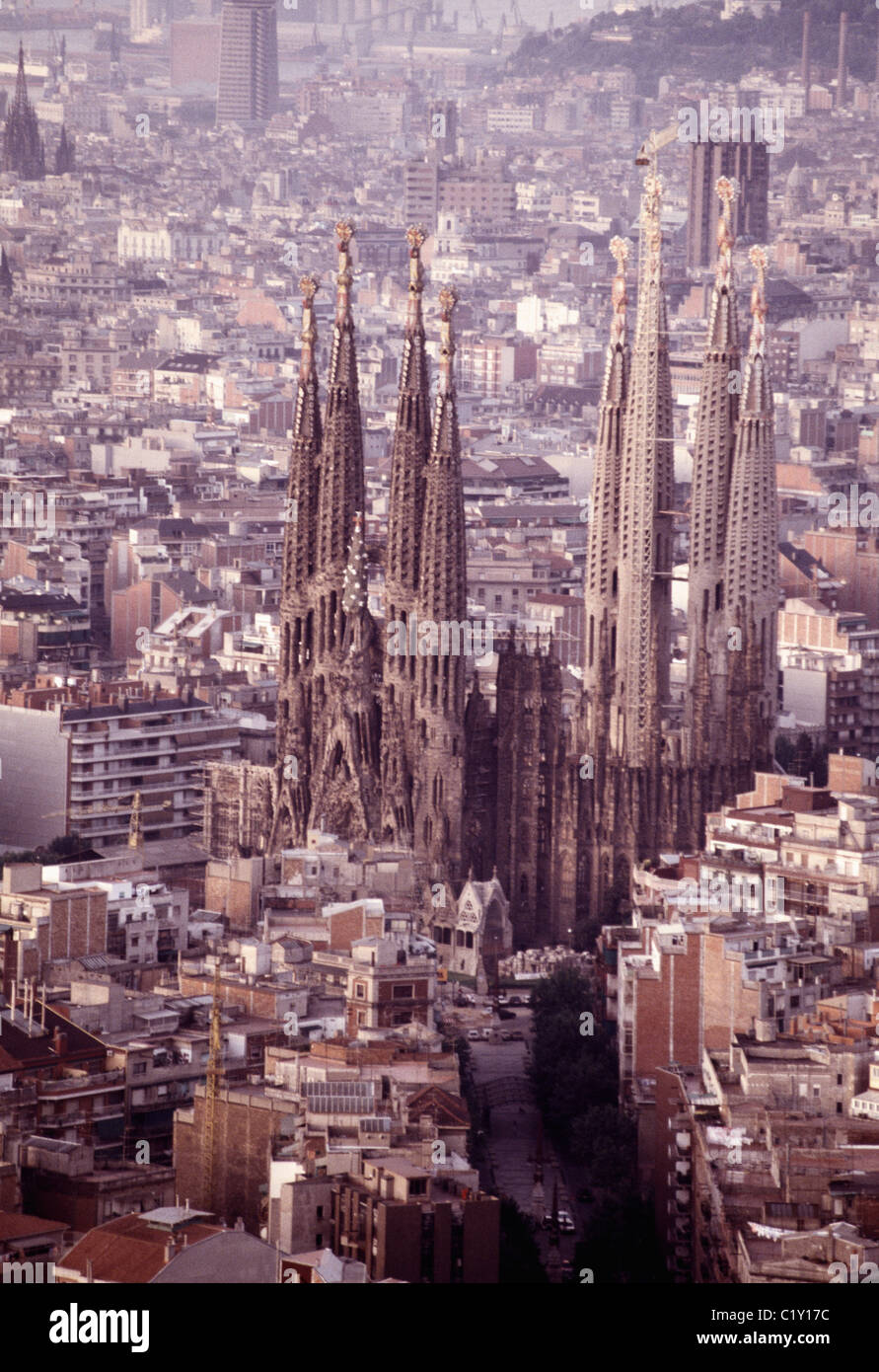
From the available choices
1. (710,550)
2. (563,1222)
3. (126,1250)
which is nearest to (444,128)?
(710,550)

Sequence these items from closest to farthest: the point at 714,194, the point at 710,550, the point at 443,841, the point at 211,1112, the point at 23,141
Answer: the point at 211,1112
the point at 443,841
the point at 710,550
the point at 714,194
the point at 23,141

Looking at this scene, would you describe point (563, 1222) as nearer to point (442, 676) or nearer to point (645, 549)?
point (442, 676)

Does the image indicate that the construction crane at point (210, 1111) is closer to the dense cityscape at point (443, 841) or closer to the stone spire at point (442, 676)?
the dense cityscape at point (443, 841)

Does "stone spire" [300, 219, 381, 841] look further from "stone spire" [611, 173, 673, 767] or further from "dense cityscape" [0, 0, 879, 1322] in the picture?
"stone spire" [611, 173, 673, 767]

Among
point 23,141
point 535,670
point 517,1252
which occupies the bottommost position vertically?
point 517,1252

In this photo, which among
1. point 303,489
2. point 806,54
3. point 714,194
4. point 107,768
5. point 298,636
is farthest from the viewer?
point 806,54

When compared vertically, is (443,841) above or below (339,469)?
below
